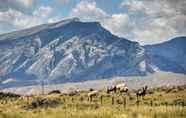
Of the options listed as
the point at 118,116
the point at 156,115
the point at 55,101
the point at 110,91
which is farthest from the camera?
the point at 110,91

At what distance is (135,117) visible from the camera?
27.1 metres

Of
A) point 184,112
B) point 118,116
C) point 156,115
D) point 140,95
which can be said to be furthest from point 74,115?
point 140,95

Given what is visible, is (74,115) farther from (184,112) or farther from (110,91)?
(110,91)

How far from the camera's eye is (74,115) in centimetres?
2842

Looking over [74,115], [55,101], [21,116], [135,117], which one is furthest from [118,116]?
[55,101]

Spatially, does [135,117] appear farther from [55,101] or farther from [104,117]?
[55,101]

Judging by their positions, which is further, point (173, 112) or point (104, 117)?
point (173, 112)

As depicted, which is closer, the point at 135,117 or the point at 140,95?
the point at 135,117

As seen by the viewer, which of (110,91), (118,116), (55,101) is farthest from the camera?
(110,91)

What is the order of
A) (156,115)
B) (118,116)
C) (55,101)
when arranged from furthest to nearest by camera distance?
1. (55,101)
2. (156,115)
3. (118,116)

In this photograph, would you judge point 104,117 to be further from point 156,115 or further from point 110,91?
point 110,91

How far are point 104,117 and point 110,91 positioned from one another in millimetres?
53774

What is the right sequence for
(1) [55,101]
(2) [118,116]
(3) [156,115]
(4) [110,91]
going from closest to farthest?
(2) [118,116] → (3) [156,115] → (1) [55,101] → (4) [110,91]

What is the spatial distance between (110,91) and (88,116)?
53.5m
